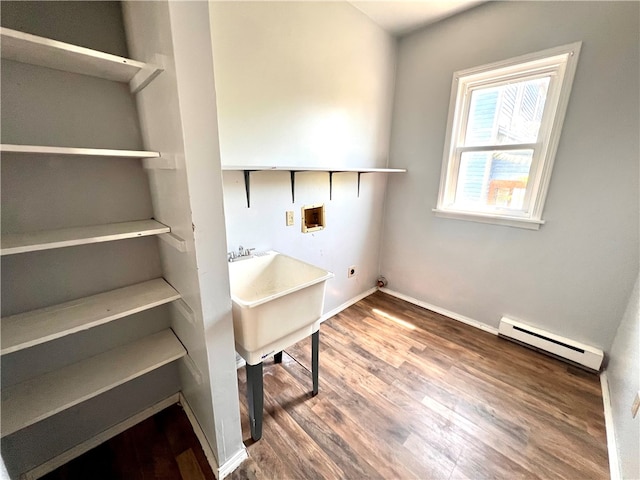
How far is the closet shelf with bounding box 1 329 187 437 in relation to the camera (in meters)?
0.90

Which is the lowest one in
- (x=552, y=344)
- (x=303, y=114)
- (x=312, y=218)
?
(x=552, y=344)

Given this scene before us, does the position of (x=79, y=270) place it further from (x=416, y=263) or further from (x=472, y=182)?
(x=472, y=182)

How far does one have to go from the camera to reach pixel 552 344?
1931 mm

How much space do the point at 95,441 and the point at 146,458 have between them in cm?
29

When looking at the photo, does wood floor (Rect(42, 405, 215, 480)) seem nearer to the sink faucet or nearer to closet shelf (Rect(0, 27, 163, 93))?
the sink faucet

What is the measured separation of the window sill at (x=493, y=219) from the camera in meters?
1.94

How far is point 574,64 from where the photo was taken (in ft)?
5.37

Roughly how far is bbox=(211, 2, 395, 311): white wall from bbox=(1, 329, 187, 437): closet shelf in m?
0.70

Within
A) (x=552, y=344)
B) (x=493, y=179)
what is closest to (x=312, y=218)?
(x=493, y=179)

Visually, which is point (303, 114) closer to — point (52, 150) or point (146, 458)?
point (52, 150)

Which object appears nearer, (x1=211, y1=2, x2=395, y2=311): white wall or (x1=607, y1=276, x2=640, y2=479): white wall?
(x1=607, y1=276, x2=640, y2=479): white wall

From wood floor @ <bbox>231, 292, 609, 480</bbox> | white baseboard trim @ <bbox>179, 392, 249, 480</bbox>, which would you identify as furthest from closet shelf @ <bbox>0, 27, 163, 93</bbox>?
wood floor @ <bbox>231, 292, 609, 480</bbox>

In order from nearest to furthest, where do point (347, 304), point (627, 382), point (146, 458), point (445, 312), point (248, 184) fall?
point (146, 458), point (627, 382), point (248, 184), point (445, 312), point (347, 304)

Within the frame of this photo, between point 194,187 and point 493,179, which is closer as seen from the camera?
point 194,187
